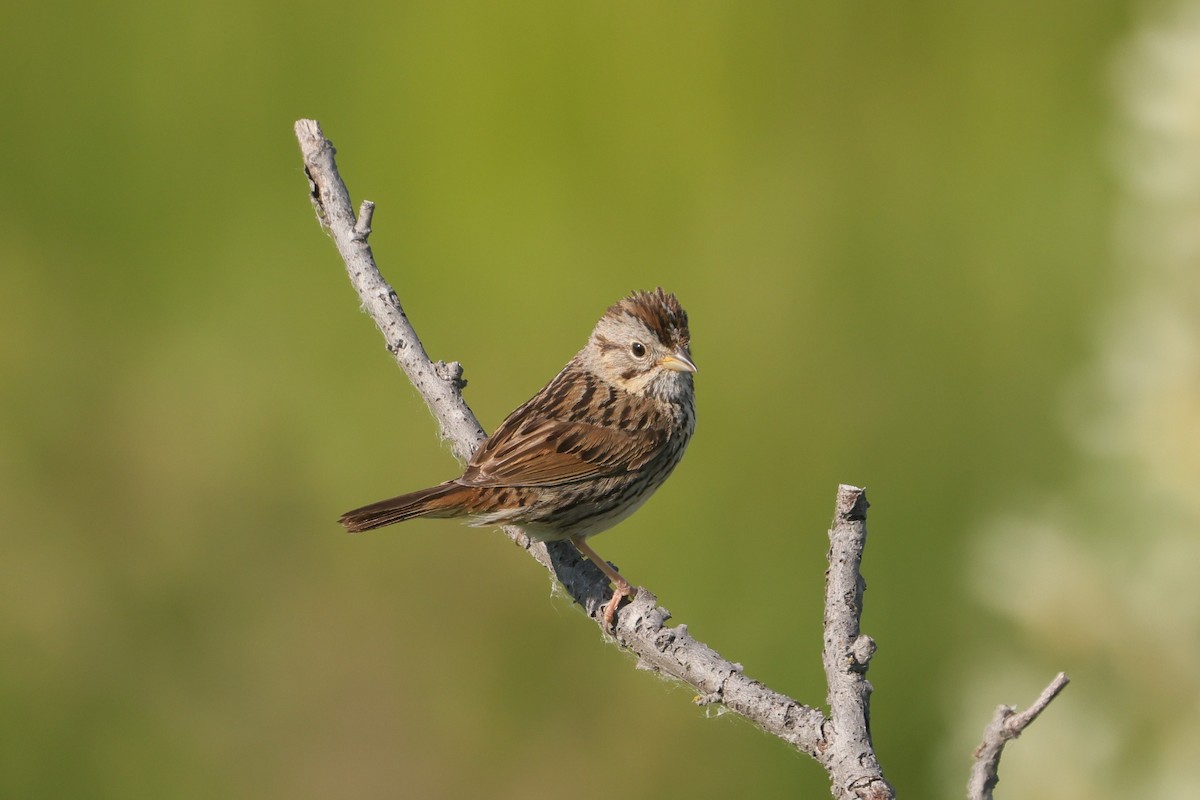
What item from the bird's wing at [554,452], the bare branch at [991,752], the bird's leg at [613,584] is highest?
the bird's wing at [554,452]

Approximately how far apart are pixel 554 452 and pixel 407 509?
1.65 feet

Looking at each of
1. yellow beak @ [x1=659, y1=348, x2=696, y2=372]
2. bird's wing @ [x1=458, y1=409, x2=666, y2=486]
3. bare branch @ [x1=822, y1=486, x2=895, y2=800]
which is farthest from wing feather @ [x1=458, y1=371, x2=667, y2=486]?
bare branch @ [x1=822, y1=486, x2=895, y2=800]

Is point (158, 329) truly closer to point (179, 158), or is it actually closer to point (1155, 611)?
point (179, 158)

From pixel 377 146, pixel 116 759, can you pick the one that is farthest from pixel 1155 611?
pixel 377 146

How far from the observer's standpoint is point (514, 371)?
4.91 meters

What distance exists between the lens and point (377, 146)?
17.8 feet

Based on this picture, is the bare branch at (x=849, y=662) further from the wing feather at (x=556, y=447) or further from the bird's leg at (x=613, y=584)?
the wing feather at (x=556, y=447)

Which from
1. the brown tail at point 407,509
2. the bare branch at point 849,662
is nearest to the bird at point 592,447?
the brown tail at point 407,509

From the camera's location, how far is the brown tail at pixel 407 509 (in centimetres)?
285

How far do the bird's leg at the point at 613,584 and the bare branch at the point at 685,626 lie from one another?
0.10 ft

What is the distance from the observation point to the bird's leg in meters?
2.88

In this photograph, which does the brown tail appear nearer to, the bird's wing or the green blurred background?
the bird's wing

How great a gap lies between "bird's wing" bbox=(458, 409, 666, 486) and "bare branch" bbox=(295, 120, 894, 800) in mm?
112

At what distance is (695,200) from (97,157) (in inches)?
88.7
